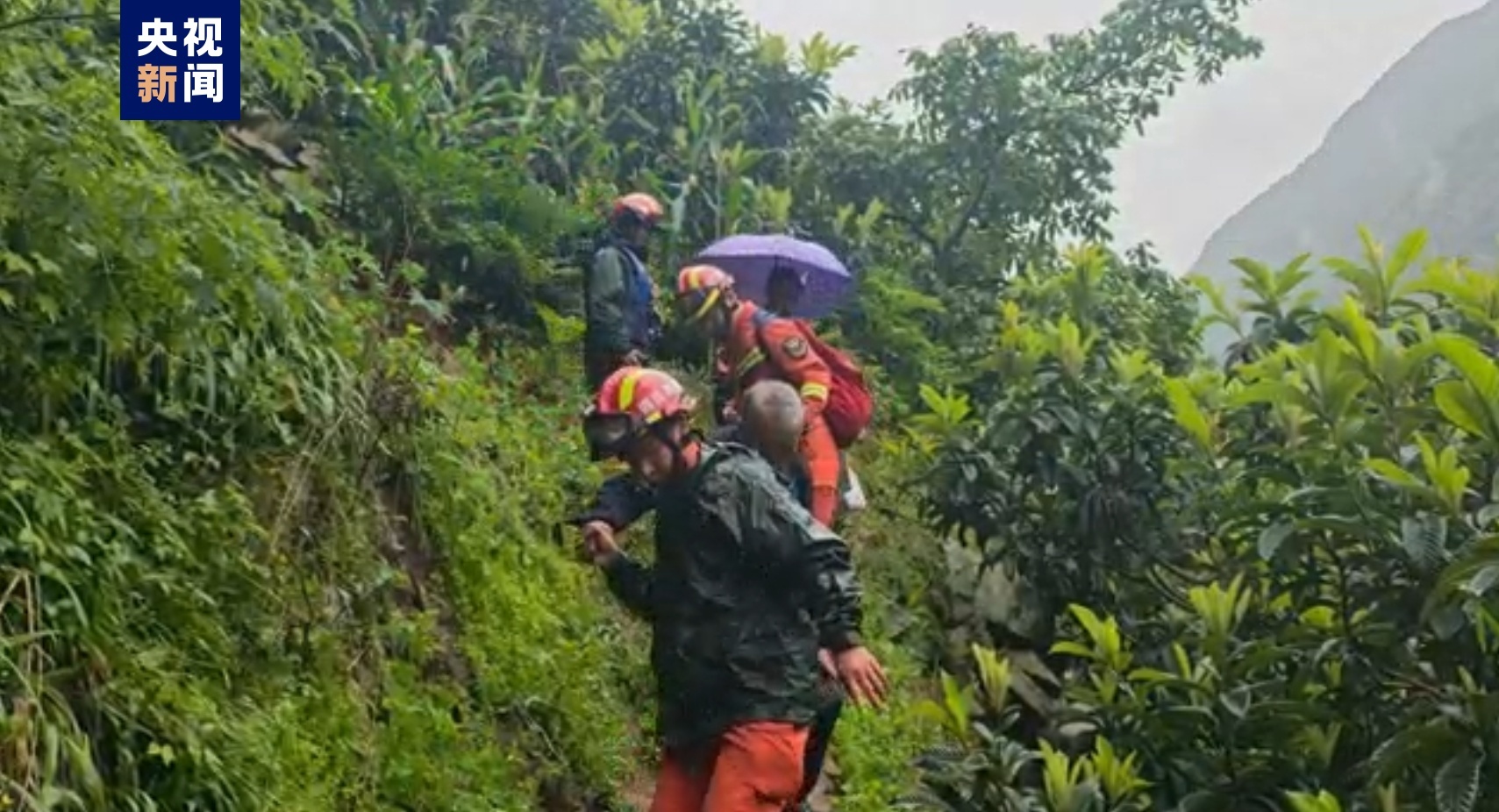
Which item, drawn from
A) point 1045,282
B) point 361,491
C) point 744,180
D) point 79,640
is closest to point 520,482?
point 361,491

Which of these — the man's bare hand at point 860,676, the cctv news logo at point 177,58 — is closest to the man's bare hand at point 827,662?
the man's bare hand at point 860,676

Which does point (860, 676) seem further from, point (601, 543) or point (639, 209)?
point (639, 209)

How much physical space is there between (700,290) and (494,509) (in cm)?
116

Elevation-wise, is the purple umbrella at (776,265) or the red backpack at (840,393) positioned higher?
the purple umbrella at (776,265)

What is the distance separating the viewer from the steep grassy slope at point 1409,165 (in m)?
36.1

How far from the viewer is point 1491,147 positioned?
122 feet

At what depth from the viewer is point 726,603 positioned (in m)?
3.83

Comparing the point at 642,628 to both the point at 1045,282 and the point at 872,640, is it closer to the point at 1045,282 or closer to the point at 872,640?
the point at 872,640

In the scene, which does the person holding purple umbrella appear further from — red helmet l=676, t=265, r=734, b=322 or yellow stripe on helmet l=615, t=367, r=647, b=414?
yellow stripe on helmet l=615, t=367, r=647, b=414

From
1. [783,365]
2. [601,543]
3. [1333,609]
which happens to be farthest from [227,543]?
[1333,609]

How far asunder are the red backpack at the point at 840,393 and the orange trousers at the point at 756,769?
206 centimetres

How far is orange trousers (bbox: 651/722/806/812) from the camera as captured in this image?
147 inches

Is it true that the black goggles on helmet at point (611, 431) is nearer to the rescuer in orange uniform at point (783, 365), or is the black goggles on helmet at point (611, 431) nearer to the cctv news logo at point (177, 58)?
the rescuer in orange uniform at point (783, 365)

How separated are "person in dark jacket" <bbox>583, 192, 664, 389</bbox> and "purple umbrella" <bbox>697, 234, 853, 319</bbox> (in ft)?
1.02
